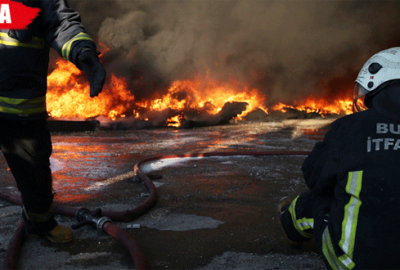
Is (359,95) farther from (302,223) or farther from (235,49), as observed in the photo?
(235,49)

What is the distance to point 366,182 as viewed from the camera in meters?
1.08

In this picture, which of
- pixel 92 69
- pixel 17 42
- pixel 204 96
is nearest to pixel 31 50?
pixel 17 42

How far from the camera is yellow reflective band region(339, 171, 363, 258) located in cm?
109

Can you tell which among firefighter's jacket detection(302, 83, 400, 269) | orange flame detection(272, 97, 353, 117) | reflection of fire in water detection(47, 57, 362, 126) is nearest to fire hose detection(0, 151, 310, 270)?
firefighter's jacket detection(302, 83, 400, 269)

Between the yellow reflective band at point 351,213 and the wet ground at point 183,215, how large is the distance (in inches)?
22.1

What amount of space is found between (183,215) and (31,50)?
4.84 ft

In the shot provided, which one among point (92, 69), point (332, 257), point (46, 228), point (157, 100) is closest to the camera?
point (332, 257)

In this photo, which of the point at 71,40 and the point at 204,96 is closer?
the point at 71,40

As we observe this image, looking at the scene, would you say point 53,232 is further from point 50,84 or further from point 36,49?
point 50,84

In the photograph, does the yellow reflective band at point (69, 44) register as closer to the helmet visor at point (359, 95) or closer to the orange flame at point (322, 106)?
the helmet visor at point (359, 95)

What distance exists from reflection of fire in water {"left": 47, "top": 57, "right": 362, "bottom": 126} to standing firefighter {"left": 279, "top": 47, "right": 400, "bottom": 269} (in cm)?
1141

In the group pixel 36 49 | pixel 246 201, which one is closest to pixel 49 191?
pixel 36 49

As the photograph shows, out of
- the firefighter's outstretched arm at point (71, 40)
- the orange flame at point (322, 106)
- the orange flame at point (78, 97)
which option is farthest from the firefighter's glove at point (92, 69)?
the orange flame at point (322, 106)

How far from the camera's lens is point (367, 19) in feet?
53.0
